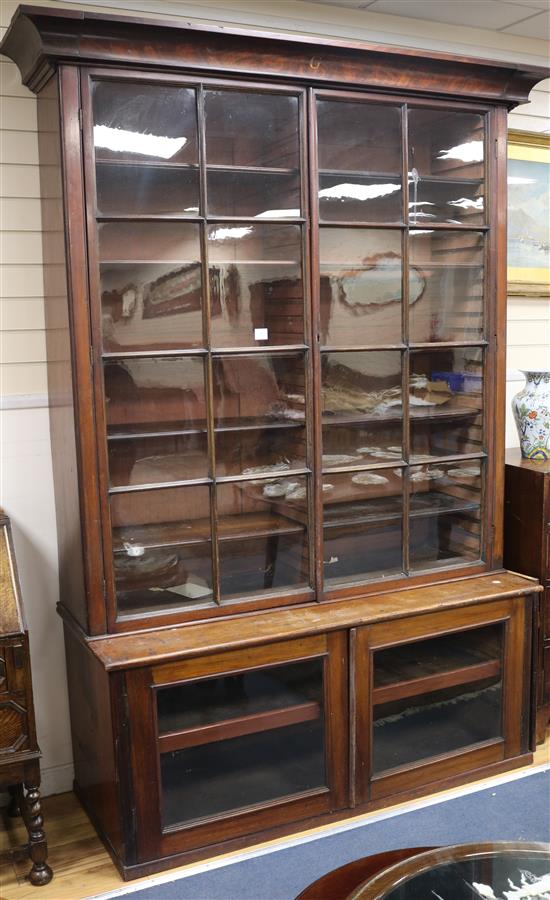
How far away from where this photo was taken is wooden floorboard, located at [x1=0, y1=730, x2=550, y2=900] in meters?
2.59

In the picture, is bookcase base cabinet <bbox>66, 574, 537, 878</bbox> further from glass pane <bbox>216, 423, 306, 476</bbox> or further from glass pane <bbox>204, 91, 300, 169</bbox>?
glass pane <bbox>204, 91, 300, 169</bbox>

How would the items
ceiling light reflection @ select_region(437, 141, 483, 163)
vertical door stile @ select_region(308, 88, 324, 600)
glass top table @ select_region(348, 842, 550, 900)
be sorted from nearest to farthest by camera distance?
glass top table @ select_region(348, 842, 550, 900), vertical door stile @ select_region(308, 88, 324, 600), ceiling light reflection @ select_region(437, 141, 483, 163)

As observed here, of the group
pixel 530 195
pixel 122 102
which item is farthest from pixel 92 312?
pixel 530 195

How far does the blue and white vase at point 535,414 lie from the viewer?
3398mm

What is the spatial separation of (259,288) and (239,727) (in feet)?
4.63

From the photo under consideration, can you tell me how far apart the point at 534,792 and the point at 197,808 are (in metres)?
1.19

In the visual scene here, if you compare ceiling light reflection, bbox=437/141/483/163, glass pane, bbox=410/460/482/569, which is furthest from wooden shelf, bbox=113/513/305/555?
ceiling light reflection, bbox=437/141/483/163

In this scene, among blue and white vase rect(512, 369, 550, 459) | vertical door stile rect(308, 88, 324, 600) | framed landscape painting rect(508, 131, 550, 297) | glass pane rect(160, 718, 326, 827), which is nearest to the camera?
glass pane rect(160, 718, 326, 827)

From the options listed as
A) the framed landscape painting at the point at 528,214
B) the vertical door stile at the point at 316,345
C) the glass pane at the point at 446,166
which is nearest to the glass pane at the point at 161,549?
the vertical door stile at the point at 316,345

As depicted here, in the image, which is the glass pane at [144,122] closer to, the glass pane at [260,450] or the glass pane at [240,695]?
the glass pane at [260,450]

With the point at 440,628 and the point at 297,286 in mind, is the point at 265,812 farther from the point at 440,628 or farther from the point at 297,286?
the point at 297,286

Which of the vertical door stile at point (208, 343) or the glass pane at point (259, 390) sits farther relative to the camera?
the glass pane at point (259, 390)

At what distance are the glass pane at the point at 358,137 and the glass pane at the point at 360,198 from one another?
1.3 inches

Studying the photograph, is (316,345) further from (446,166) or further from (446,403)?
(446,166)
